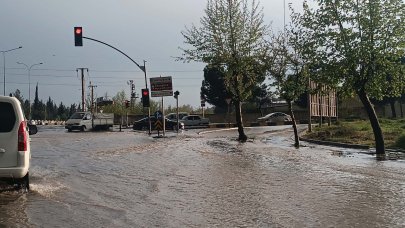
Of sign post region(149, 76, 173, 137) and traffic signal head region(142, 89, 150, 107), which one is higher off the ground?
sign post region(149, 76, 173, 137)

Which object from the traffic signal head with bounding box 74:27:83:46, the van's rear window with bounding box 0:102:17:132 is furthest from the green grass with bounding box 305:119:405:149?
the van's rear window with bounding box 0:102:17:132

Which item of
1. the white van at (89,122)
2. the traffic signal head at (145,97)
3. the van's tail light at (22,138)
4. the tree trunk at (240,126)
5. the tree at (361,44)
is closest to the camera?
the van's tail light at (22,138)

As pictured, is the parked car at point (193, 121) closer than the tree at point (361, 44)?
No

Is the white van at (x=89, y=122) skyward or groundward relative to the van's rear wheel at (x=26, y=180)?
skyward

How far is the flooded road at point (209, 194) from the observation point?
7328 millimetres

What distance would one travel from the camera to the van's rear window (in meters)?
8.84

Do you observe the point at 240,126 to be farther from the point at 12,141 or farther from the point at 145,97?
the point at 12,141

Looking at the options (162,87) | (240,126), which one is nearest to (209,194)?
(240,126)

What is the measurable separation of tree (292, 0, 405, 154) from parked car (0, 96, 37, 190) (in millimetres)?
12825

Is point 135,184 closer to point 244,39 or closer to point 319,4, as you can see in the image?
point 319,4

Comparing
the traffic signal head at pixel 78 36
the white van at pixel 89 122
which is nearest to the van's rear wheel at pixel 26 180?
the traffic signal head at pixel 78 36

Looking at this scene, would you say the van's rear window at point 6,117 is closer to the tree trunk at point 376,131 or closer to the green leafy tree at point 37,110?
the tree trunk at point 376,131

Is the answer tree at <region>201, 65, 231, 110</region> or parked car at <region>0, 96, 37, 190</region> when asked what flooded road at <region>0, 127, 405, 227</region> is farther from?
tree at <region>201, 65, 231, 110</region>

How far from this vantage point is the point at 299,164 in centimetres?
1533
